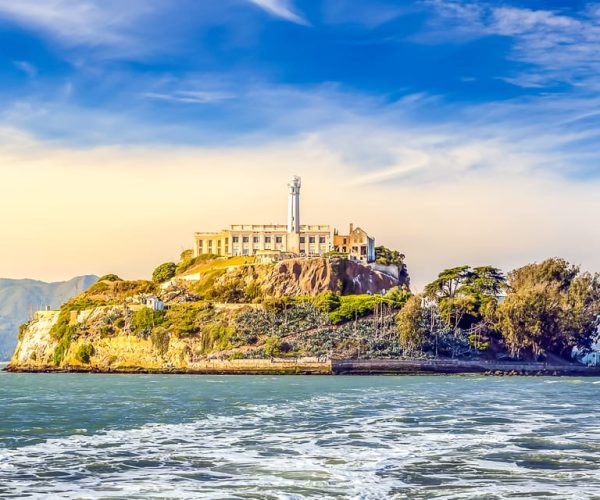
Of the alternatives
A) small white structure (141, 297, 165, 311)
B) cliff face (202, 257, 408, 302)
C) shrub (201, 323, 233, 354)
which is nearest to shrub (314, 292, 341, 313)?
cliff face (202, 257, 408, 302)

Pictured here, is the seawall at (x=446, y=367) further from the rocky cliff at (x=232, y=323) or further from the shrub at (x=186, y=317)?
the shrub at (x=186, y=317)

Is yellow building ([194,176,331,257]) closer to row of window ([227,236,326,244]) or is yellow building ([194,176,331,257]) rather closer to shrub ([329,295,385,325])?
row of window ([227,236,326,244])

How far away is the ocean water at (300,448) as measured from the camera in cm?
2988

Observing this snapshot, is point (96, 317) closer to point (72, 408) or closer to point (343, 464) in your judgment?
point (72, 408)

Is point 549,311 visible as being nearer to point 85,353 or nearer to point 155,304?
point 155,304

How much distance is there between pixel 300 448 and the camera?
38.8 meters

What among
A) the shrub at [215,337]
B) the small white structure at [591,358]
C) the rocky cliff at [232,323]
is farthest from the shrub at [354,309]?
the small white structure at [591,358]

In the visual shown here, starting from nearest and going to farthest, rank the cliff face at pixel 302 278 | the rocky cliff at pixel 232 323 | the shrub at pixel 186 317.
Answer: the rocky cliff at pixel 232 323, the shrub at pixel 186 317, the cliff face at pixel 302 278

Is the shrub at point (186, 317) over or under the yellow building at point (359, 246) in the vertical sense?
under

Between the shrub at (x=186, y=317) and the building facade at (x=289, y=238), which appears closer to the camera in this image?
the shrub at (x=186, y=317)

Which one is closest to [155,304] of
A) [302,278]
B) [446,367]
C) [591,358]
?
[302,278]

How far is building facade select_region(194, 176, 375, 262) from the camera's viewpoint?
169m

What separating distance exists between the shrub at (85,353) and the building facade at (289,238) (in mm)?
34401

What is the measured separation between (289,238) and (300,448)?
439ft
